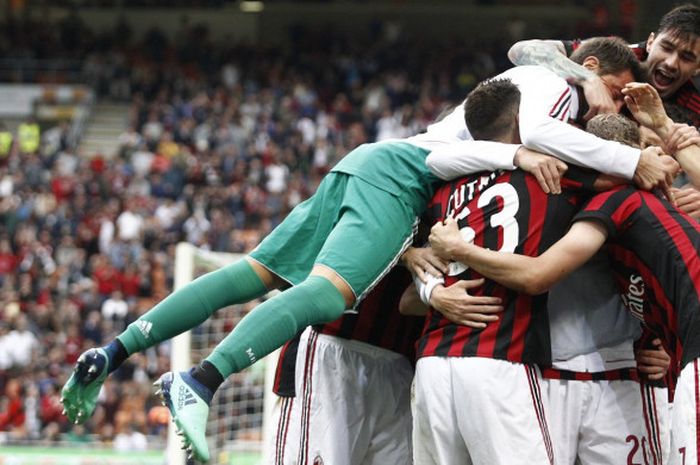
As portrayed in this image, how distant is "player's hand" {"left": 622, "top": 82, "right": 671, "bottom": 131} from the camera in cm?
491

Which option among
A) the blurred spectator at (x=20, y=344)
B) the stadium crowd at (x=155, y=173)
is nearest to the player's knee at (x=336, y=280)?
the stadium crowd at (x=155, y=173)

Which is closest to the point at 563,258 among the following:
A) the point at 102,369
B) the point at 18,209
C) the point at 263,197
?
the point at 102,369

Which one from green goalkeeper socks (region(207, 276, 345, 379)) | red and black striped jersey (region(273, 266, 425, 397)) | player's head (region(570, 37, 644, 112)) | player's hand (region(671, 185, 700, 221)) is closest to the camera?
green goalkeeper socks (region(207, 276, 345, 379))

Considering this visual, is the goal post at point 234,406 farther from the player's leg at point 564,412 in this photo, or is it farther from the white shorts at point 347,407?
the player's leg at point 564,412

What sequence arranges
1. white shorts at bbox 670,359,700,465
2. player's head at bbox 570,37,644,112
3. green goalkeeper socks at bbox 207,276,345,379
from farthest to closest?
1. player's head at bbox 570,37,644,112
2. green goalkeeper socks at bbox 207,276,345,379
3. white shorts at bbox 670,359,700,465

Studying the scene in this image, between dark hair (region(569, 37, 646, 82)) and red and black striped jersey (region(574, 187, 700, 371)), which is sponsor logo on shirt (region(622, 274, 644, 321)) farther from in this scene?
dark hair (region(569, 37, 646, 82))

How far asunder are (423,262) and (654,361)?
1.02 metres

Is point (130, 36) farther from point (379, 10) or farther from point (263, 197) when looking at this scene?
point (263, 197)

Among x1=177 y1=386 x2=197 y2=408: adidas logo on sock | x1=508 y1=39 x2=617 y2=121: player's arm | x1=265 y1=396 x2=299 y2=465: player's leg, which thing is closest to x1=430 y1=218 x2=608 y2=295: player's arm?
x1=508 y1=39 x2=617 y2=121: player's arm

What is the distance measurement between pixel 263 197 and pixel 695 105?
1636 cm

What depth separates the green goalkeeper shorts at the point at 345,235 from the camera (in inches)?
195

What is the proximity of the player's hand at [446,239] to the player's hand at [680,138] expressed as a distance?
3.05ft

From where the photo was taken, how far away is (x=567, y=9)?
98.6 feet

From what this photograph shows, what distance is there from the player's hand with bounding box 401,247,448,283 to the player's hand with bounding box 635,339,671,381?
2.92 feet
